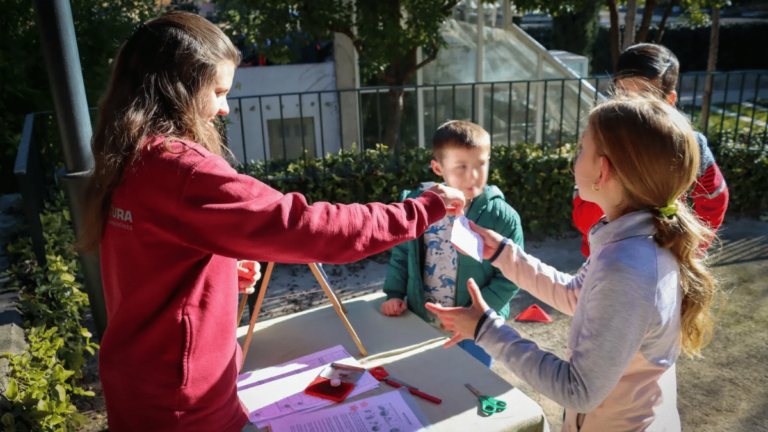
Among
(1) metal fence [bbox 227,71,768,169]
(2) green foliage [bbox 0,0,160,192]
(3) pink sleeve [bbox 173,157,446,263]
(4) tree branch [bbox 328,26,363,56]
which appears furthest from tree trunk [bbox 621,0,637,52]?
(3) pink sleeve [bbox 173,157,446,263]

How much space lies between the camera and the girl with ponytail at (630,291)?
1.39 m

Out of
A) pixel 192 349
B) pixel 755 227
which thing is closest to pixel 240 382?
pixel 192 349

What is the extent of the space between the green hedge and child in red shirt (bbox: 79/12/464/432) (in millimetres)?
3709

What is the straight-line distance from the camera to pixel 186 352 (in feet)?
4.61

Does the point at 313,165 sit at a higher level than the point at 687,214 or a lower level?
lower

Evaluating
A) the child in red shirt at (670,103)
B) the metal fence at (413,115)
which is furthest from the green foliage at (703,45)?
the child in red shirt at (670,103)

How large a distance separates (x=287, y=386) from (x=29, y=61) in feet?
13.5

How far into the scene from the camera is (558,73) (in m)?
9.34

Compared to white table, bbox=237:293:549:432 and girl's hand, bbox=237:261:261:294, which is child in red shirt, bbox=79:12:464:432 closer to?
girl's hand, bbox=237:261:261:294

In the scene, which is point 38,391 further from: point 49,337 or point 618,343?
point 618,343

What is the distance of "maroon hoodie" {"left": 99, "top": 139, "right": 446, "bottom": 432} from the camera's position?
4.32 ft

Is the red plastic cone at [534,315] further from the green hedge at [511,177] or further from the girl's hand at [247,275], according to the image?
the girl's hand at [247,275]

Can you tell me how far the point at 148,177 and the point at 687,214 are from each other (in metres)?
1.31

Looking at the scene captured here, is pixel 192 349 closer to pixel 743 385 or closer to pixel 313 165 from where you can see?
pixel 743 385
